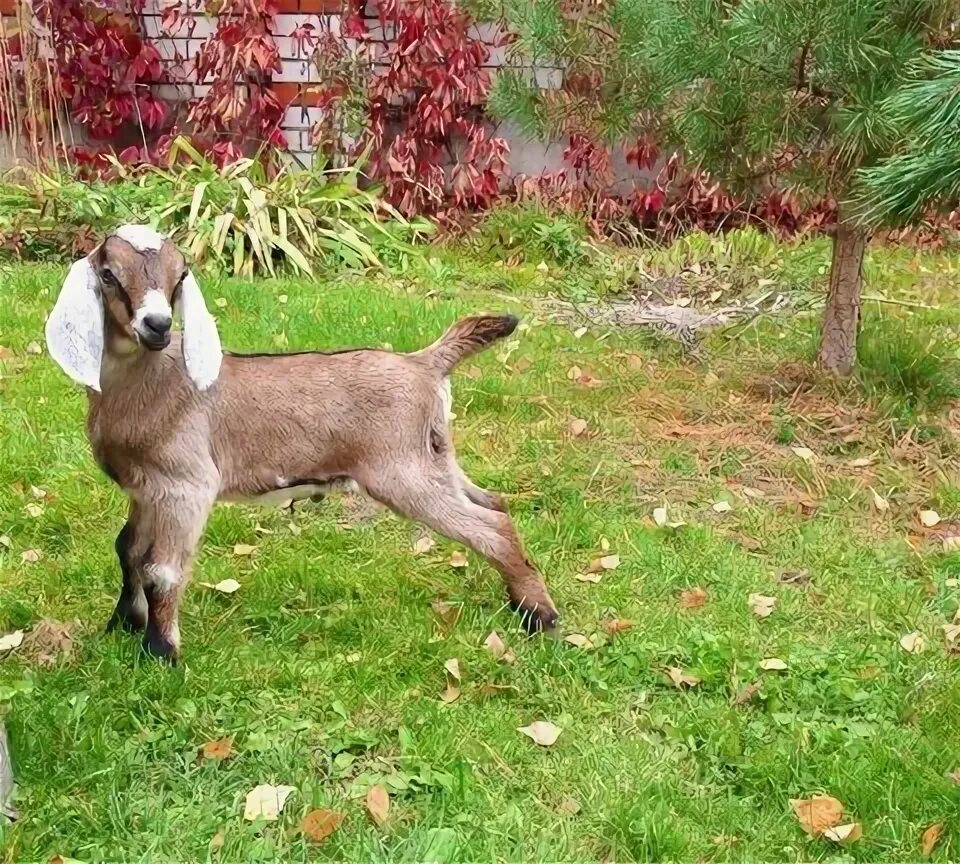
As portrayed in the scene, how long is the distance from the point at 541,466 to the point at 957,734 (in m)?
1.83

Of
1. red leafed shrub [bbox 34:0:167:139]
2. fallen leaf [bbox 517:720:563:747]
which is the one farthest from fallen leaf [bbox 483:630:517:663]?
red leafed shrub [bbox 34:0:167:139]

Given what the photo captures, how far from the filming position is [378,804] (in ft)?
7.61

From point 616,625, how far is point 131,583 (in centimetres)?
130

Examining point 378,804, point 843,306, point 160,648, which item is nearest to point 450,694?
point 378,804

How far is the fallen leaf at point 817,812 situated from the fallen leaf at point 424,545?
1.50 m

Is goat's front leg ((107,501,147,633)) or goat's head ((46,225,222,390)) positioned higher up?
goat's head ((46,225,222,390))

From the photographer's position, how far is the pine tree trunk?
4.64m

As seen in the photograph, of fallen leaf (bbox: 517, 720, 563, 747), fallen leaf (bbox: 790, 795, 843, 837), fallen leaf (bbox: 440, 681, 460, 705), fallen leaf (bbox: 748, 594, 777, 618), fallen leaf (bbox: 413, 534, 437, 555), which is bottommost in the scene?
fallen leaf (bbox: 413, 534, 437, 555)

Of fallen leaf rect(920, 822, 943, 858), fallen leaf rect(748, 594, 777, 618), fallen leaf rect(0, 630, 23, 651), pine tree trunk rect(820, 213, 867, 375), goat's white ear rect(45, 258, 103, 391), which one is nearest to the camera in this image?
fallen leaf rect(920, 822, 943, 858)

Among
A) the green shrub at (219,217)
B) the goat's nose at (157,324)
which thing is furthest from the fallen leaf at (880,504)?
the green shrub at (219,217)

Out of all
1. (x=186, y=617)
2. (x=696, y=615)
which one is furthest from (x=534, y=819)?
(x=186, y=617)

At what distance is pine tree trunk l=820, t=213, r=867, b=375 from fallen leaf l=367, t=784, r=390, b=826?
3107mm

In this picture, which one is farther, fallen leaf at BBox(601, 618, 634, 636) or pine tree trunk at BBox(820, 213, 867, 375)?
pine tree trunk at BBox(820, 213, 867, 375)

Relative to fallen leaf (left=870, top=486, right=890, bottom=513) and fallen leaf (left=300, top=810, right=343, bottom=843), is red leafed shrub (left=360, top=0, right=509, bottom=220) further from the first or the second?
fallen leaf (left=300, top=810, right=343, bottom=843)
